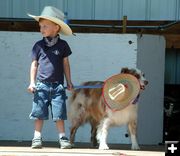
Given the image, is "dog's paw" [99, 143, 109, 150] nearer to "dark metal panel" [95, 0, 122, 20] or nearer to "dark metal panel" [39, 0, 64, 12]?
"dark metal panel" [95, 0, 122, 20]

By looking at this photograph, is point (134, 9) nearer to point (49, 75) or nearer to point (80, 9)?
point (80, 9)

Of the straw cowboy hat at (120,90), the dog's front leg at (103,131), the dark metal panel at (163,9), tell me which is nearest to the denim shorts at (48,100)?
the straw cowboy hat at (120,90)

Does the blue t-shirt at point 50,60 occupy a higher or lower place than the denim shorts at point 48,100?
higher

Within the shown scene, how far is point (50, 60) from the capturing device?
822 cm

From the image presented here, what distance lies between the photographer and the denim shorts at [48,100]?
26.8 feet

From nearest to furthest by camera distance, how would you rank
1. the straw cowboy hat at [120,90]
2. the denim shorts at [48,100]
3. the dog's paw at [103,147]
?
1. the denim shorts at [48,100]
2. the straw cowboy hat at [120,90]
3. the dog's paw at [103,147]

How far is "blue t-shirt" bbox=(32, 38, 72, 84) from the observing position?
8.20m

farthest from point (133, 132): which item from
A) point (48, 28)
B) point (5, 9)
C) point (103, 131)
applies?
point (5, 9)

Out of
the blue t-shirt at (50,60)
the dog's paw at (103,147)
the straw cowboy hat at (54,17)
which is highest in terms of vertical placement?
the straw cowboy hat at (54,17)

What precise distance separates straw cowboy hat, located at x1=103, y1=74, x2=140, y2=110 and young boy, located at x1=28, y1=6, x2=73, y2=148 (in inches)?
26.2

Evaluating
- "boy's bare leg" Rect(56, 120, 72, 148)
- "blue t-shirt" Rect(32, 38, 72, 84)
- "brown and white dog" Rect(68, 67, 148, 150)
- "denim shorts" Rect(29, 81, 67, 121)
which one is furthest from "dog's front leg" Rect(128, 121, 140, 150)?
"blue t-shirt" Rect(32, 38, 72, 84)

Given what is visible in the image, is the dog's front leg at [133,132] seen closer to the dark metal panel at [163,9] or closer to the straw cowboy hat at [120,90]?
the straw cowboy hat at [120,90]

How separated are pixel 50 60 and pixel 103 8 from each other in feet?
12.7

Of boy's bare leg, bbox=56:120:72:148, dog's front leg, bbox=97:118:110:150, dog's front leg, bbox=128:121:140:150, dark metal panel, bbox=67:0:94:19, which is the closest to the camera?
boy's bare leg, bbox=56:120:72:148
